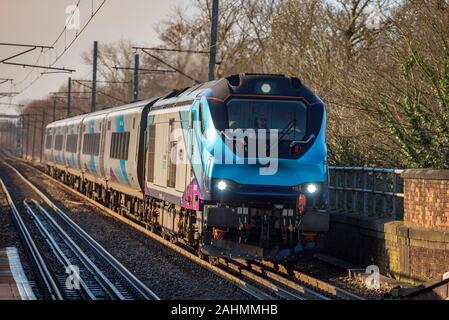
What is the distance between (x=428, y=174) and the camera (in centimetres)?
1432

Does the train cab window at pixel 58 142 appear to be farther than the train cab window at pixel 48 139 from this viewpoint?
No

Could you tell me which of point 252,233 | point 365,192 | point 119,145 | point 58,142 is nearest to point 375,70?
point 365,192

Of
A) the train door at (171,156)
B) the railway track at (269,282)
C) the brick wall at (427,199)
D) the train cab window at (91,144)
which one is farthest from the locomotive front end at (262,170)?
the train cab window at (91,144)

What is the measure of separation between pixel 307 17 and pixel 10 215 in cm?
1212

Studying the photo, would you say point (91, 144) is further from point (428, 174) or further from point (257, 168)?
point (428, 174)

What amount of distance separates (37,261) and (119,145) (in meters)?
9.25

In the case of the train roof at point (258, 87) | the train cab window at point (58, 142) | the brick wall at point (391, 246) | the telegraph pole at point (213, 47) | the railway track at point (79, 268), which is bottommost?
the railway track at point (79, 268)

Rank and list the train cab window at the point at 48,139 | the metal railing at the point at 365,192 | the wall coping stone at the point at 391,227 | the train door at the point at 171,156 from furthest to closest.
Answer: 1. the train cab window at the point at 48,139
2. the train door at the point at 171,156
3. the metal railing at the point at 365,192
4. the wall coping stone at the point at 391,227

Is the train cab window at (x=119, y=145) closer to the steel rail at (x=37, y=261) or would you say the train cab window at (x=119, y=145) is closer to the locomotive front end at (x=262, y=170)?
the steel rail at (x=37, y=261)

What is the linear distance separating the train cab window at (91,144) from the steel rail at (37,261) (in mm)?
4454

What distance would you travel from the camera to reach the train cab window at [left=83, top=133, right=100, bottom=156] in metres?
30.8

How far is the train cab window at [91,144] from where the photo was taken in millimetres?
30844

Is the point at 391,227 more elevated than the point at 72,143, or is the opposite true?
the point at 72,143
